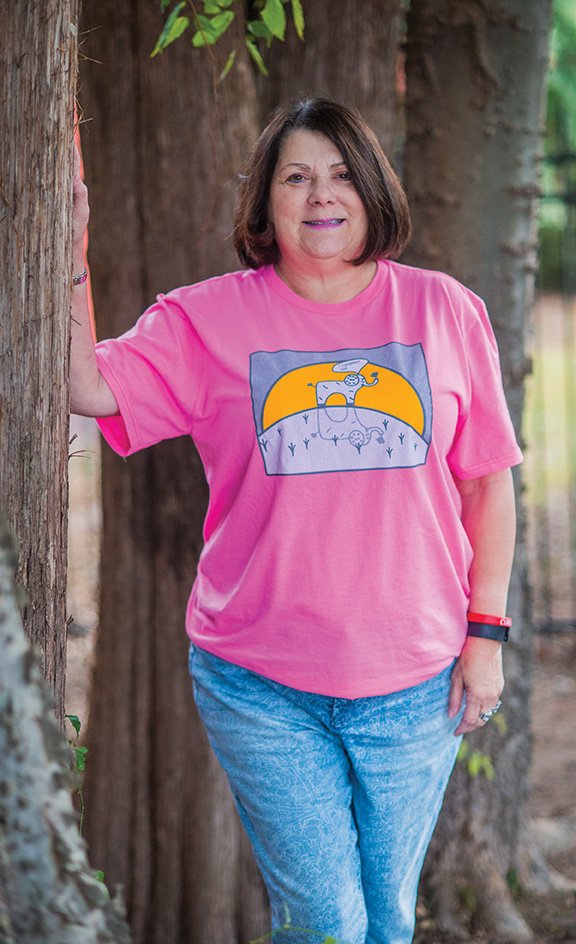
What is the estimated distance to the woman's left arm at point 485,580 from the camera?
7.23 feet

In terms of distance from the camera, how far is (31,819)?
1.28 metres

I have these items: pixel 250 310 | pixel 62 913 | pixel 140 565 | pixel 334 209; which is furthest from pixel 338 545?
pixel 140 565

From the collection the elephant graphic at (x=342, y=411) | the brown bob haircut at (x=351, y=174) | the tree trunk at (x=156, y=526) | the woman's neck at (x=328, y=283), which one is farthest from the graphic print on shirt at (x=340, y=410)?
the tree trunk at (x=156, y=526)

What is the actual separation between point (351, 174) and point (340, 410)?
0.48 meters

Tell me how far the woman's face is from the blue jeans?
0.86m

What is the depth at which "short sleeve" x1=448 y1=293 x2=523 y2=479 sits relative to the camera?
7.18ft

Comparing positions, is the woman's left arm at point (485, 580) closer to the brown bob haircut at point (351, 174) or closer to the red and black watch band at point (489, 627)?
the red and black watch band at point (489, 627)

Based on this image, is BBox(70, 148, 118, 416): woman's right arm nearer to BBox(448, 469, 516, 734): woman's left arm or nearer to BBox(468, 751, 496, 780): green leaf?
BBox(448, 469, 516, 734): woman's left arm

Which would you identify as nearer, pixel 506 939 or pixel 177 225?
pixel 177 225

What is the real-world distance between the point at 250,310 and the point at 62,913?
123 centimetres

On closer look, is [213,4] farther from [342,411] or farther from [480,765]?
[480,765]

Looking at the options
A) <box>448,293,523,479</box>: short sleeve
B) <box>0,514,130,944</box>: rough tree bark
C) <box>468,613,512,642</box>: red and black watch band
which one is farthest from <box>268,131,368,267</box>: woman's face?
<box>0,514,130,944</box>: rough tree bark

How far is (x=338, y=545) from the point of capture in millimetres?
2027

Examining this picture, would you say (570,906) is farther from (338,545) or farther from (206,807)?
(338,545)
